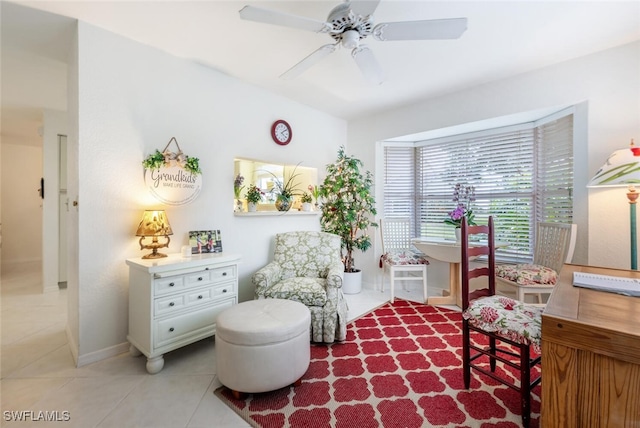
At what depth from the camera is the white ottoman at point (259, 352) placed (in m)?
1.53

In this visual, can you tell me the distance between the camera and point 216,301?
7.07 ft

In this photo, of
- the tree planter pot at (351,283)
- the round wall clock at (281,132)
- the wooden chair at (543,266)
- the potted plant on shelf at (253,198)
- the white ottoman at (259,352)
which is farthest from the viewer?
the tree planter pot at (351,283)

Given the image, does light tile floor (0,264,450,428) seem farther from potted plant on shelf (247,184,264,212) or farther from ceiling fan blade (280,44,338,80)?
ceiling fan blade (280,44,338,80)

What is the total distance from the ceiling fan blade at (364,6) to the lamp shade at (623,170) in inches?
78.8

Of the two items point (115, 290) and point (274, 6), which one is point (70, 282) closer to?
point (115, 290)

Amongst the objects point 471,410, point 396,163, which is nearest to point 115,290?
point 471,410

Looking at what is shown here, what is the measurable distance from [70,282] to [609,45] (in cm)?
498

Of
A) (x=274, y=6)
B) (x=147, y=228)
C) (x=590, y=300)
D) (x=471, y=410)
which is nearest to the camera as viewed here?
(x=590, y=300)

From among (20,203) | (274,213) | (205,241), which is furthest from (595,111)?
(20,203)

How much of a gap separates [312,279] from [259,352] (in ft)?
3.49

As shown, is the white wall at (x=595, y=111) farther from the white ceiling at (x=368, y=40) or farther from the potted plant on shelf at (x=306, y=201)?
the potted plant on shelf at (x=306, y=201)

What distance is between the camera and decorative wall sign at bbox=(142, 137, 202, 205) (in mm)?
2180

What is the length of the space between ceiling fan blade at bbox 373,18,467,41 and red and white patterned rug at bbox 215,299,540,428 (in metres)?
2.11

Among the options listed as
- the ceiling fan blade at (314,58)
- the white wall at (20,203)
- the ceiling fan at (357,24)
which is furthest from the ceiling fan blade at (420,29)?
the white wall at (20,203)
